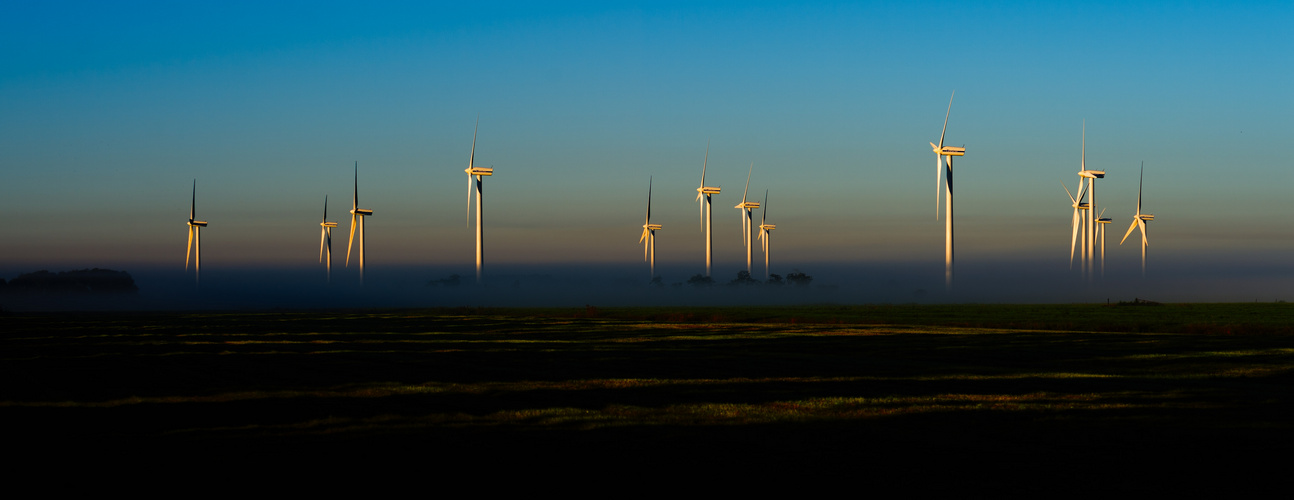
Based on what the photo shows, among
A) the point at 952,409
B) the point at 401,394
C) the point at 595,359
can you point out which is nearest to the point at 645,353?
the point at 595,359

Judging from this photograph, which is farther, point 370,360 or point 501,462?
point 370,360

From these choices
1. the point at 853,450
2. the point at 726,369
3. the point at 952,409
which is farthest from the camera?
the point at 726,369

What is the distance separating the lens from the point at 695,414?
2470 cm

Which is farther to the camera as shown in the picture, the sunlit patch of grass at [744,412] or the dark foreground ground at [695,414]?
the sunlit patch of grass at [744,412]

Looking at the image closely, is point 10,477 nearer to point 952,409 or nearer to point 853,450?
point 853,450

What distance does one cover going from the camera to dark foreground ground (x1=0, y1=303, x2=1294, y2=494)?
57.9 ft

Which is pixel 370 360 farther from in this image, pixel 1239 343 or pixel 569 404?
pixel 1239 343

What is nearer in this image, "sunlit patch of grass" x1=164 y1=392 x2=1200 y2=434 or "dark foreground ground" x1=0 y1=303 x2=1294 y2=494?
"dark foreground ground" x1=0 y1=303 x2=1294 y2=494

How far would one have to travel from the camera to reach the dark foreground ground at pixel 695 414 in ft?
57.9

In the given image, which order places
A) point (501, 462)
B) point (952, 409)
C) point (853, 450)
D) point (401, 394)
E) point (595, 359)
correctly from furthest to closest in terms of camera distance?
point (595, 359), point (401, 394), point (952, 409), point (853, 450), point (501, 462)

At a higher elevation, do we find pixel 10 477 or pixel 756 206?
pixel 756 206

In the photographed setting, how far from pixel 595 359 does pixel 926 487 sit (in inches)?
1179

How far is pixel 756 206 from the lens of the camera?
171m

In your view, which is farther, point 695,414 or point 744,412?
point 744,412
